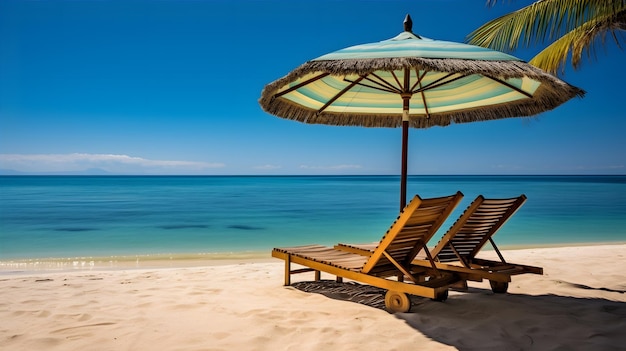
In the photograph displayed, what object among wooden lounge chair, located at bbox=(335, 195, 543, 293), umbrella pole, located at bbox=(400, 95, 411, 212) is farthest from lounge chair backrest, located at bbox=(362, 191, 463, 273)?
umbrella pole, located at bbox=(400, 95, 411, 212)

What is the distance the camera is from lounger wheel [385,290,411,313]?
10.4 ft

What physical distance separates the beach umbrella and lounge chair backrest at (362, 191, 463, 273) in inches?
34.8

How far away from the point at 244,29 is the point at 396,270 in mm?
29495

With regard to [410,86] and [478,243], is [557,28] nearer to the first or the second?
[410,86]

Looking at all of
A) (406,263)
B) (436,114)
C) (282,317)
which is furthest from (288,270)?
(436,114)

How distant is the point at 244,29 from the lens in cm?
3052

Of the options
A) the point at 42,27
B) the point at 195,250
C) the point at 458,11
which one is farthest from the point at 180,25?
the point at 195,250

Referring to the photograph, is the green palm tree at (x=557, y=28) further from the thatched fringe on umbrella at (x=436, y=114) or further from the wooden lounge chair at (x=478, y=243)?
the wooden lounge chair at (x=478, y=243)

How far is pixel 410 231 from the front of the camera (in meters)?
3.19

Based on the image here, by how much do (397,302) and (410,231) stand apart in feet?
1.66

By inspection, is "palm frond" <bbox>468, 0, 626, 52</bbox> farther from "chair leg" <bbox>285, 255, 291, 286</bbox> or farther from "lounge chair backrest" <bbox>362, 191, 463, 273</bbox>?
"chair leg" <bbox>285, 255, 291, 286</bbox>

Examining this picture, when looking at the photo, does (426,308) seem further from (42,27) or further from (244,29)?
(42,27)

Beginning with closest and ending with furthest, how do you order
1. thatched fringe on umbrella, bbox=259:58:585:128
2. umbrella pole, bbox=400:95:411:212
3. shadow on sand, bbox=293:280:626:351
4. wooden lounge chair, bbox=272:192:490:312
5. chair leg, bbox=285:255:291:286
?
shadow on sand, bbox=293:280:626:351 → wooden lounge chair, bbox=272:192:490:312 → thatched fringe on umbrella, bbox=259:58:585:128 → chair leg, bbox=285:255:291:286 → umbrella pole, bbox=400:95:411:212

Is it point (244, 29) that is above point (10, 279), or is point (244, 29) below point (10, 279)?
above
